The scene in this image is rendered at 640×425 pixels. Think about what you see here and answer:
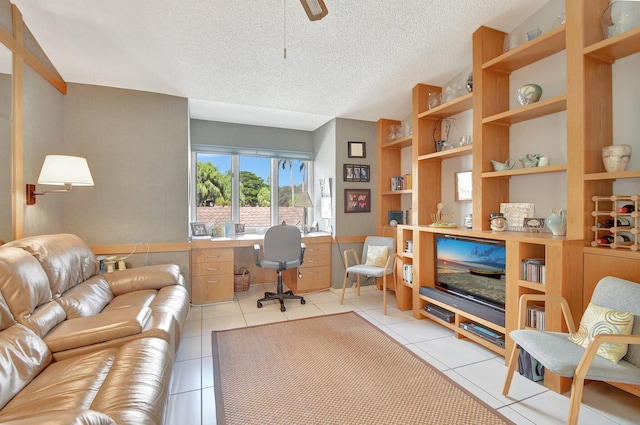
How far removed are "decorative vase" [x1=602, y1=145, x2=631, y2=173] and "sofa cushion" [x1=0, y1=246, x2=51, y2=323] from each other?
377 centimetres

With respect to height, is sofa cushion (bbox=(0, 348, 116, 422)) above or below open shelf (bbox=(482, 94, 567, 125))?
below

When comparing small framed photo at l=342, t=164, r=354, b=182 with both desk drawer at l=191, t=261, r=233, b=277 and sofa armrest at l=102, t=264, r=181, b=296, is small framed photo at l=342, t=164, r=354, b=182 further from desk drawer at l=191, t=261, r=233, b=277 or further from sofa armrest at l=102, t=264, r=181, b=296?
sofa armrest at l=102, t=264, r=181, b=296

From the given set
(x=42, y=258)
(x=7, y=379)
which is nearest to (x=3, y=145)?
(x=42, y=258)

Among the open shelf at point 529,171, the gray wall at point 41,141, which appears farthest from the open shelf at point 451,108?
the gray wall at point 41,141

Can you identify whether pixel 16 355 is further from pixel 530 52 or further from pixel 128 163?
pixel 530 52

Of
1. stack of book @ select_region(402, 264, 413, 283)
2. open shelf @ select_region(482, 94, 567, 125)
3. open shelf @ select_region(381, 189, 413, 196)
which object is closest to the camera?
open shelf @ select_region(482, 94, 567, 125)

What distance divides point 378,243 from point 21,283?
347 cm

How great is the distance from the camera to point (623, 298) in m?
1.73

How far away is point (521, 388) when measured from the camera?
208cm

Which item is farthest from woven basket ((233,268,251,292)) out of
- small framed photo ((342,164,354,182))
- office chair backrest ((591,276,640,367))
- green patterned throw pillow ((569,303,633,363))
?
office chair backrest ((591,276,640,367))

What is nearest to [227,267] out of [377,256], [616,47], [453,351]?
[377,256]

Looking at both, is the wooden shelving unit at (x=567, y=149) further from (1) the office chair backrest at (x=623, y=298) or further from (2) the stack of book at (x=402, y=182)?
(2) the stack of book at (x=402, y=182)

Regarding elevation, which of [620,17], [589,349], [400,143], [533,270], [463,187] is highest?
[620,17]

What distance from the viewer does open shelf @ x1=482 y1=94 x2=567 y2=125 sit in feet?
7.64
